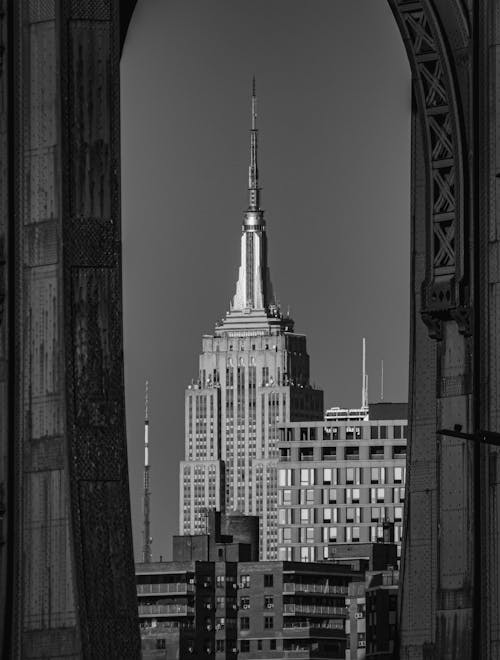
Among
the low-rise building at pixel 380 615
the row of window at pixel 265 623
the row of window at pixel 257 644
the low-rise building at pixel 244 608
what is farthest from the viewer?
the row of window at pixel 265 623

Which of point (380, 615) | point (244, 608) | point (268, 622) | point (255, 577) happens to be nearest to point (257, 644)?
point (268, 622)

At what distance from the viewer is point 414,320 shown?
43.9 meters

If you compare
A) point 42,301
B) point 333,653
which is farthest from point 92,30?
point 333,653

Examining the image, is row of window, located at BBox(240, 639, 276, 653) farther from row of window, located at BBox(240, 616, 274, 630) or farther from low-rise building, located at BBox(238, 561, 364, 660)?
row of window, located at BBox(240, 616, 274, 630)

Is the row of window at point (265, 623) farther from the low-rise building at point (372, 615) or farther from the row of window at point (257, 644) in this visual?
the low-rise building at point (372, 615)

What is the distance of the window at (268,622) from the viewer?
19062 centimetres

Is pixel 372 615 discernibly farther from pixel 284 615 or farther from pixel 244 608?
pixel 284 615

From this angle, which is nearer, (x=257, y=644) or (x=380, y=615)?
(x=380, y=615)

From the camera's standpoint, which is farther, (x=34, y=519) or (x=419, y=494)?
(x=419, y=494)

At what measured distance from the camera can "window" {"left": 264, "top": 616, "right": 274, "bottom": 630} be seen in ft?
625

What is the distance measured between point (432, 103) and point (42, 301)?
590 centimetres

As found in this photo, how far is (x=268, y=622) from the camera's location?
19212 centimetres

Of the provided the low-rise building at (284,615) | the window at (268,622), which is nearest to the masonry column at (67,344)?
the low-rise building at (284,615)

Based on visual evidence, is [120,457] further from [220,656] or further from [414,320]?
[220,656]
